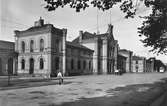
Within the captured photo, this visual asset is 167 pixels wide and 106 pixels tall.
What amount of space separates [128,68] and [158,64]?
2113 inches

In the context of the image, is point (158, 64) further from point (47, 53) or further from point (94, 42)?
point (47, 53)

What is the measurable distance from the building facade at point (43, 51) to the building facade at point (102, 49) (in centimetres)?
1321

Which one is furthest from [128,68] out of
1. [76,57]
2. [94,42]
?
[76,57]

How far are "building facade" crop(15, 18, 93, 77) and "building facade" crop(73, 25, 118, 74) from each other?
13.2 m

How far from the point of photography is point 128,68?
8256 cm

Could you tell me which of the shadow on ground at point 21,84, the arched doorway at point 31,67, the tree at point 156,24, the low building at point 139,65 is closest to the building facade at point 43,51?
the arched doorway at point 31,67

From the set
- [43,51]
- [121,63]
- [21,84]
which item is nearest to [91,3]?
[21,84]

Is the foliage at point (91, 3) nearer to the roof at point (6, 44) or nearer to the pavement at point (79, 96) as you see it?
the pavement at point (79, 96)

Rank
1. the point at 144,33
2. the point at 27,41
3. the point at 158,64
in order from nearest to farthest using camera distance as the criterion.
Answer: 1. the point at 144,33
2. the point at 27,41
3. the point at 158,64

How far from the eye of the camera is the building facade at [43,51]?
3962 centimetres

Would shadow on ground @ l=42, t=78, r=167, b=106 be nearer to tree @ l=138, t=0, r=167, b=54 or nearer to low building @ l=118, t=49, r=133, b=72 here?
tree @ l=138, t=0, r=167, b=54

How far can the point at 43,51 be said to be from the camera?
40281 mm

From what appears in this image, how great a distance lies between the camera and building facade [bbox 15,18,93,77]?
130 ft

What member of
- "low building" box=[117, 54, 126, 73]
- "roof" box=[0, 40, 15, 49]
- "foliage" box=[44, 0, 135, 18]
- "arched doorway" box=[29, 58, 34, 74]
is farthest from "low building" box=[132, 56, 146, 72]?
"foliage" box=[44, 0, 135, 18]
